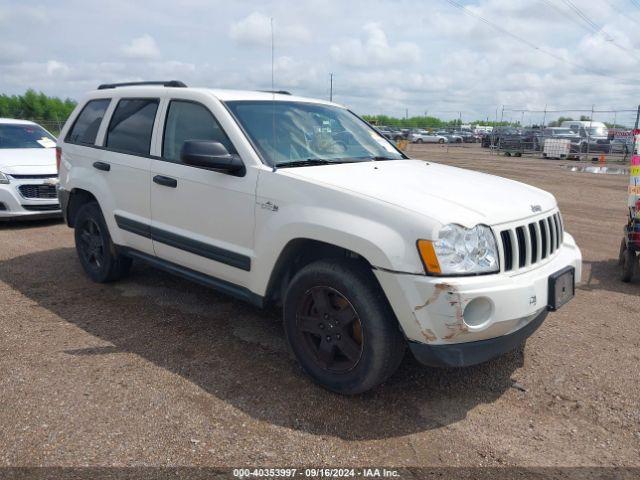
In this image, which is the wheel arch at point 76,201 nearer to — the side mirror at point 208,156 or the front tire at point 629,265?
the side mirror at point 208,156

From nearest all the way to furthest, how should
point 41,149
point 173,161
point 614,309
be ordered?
point 173,161 < point 614,309 < point 41,149

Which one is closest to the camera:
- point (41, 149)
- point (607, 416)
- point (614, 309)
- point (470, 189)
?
point (607, 416)

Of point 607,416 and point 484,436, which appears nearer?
point 484,436

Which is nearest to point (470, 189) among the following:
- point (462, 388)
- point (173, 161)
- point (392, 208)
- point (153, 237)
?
point (392, 208)

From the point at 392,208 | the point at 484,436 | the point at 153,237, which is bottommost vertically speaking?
the point at 484,436

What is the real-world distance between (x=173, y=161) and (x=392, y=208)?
6.71 feet

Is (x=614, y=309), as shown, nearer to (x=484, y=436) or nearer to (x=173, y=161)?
(x=484, y=436)

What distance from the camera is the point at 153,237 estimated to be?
454cm

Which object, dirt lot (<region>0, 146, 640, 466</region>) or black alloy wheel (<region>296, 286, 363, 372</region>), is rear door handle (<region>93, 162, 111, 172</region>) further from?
black alloy wheel (<region>296, 286, 363, 372</region>)

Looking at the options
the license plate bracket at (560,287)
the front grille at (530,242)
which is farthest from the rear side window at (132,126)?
the license plate bracket at (560,287)

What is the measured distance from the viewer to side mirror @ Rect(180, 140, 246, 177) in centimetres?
359

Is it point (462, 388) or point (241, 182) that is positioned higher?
point (241, 182)

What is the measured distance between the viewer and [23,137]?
9.53 meters

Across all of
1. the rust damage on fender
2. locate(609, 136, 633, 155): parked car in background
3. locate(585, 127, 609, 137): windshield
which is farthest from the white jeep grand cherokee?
locate(585, 127, 609, 137): windshield
